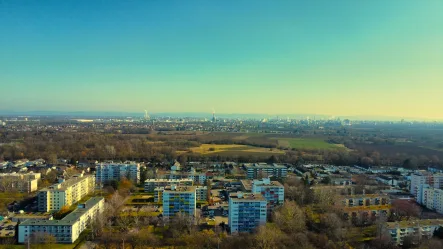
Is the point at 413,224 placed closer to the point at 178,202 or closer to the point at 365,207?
the point at 365,207

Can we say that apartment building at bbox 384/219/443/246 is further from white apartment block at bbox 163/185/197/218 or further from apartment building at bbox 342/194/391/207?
white apartment block at bbox 163/185/197/218

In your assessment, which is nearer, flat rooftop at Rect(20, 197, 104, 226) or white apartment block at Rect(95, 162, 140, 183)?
flat rooftop at Rect(20, 197, 104, 226)

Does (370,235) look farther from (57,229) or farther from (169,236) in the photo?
(57,229)

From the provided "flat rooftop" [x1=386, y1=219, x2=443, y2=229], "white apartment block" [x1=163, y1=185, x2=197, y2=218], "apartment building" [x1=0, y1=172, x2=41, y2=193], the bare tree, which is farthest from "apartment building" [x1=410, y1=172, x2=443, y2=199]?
"apartment building" [x1=0, y1=172, x2=41, y2=193]

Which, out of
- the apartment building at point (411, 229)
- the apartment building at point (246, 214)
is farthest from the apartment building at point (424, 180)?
the apartment building at point (246, 214)

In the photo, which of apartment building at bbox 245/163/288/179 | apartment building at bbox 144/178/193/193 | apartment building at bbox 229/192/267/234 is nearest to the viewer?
apartment building at bbox 229/192/267/234

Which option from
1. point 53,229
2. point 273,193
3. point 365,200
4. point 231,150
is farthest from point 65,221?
point 231,150
